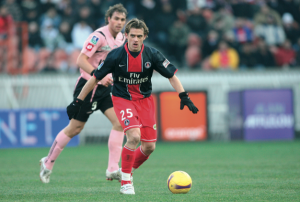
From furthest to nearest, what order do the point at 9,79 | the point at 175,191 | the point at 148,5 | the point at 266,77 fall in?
the point at 148,5, the point at 266,77, the point at 9,79, the point at 175,191

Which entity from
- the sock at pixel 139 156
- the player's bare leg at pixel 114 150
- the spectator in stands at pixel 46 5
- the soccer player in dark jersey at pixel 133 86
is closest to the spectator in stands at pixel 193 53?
the spectator in stands at pixel 46 5

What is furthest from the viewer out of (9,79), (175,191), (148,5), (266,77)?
(148,5)

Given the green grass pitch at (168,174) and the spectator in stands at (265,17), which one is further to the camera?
the spectator in stands at (265,17)

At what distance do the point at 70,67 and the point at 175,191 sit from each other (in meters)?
9.85

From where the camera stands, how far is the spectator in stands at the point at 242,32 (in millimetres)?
15797

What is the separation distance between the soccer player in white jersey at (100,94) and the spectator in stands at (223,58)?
8427 mm

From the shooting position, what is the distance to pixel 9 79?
1329 cm

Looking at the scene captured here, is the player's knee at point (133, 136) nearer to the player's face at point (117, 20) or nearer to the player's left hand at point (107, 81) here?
the player's left hand at point (107, 81)

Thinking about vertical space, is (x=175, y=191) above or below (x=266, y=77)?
below

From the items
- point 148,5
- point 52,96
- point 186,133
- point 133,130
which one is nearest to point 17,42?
point 52,96

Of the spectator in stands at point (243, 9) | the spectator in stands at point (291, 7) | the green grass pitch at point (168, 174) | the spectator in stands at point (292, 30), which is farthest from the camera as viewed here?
the spectator in stands at point (291, 7)

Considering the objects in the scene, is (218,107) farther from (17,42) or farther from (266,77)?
(17,42)

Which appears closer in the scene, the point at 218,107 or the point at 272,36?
the point at 218,107

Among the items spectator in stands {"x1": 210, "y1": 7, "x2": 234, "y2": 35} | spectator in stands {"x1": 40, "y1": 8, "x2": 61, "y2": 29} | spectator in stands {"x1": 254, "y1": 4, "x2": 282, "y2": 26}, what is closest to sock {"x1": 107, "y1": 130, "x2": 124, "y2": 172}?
spectator in stands {"x1": 40, "y1": 8, "x2": 61, "y2": 29}
